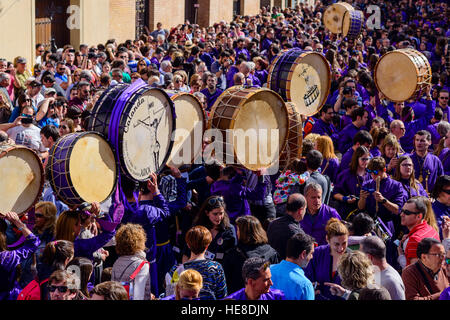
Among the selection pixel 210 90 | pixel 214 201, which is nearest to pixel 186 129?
pixel 214 201

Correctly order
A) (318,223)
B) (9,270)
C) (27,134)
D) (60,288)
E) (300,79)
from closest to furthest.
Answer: (60,288)
(9,270)
(318,223)
(27,134)
(300,79)

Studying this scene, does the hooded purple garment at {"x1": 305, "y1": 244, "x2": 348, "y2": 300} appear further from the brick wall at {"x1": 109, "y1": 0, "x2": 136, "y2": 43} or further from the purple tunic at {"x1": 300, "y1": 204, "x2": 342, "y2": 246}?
the brick wall at {"x1": 109, "y1": 0, "x2": 136, "y2": 43}

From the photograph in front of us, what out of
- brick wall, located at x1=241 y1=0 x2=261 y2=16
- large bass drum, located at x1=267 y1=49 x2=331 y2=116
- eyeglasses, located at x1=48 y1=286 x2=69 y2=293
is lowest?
eyeglasses, located at x1=48 y1=286 x2=69 y2=293

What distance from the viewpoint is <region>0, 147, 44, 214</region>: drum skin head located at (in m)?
4.54

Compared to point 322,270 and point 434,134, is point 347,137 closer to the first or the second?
point 434,134

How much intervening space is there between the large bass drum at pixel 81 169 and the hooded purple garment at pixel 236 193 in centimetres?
131

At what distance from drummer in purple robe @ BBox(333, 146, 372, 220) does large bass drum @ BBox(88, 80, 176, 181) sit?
76.1 inches

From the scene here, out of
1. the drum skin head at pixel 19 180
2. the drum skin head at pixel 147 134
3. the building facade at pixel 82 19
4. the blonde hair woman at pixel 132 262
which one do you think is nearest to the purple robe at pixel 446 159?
the drum skin head at pixel 147 134

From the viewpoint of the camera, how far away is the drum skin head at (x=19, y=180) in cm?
454

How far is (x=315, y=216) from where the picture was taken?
18.8 feet

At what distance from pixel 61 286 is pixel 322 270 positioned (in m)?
1.86

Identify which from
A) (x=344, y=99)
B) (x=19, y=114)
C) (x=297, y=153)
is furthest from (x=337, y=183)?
(x=19, y=114)

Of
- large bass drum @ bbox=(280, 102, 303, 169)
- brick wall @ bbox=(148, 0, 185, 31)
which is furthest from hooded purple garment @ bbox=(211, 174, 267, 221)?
brick wall @ bbox=(148, 0, 185, 31)

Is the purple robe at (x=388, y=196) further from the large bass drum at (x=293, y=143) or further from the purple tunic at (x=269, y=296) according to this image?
the purple tunic at (x=269, y=296)
